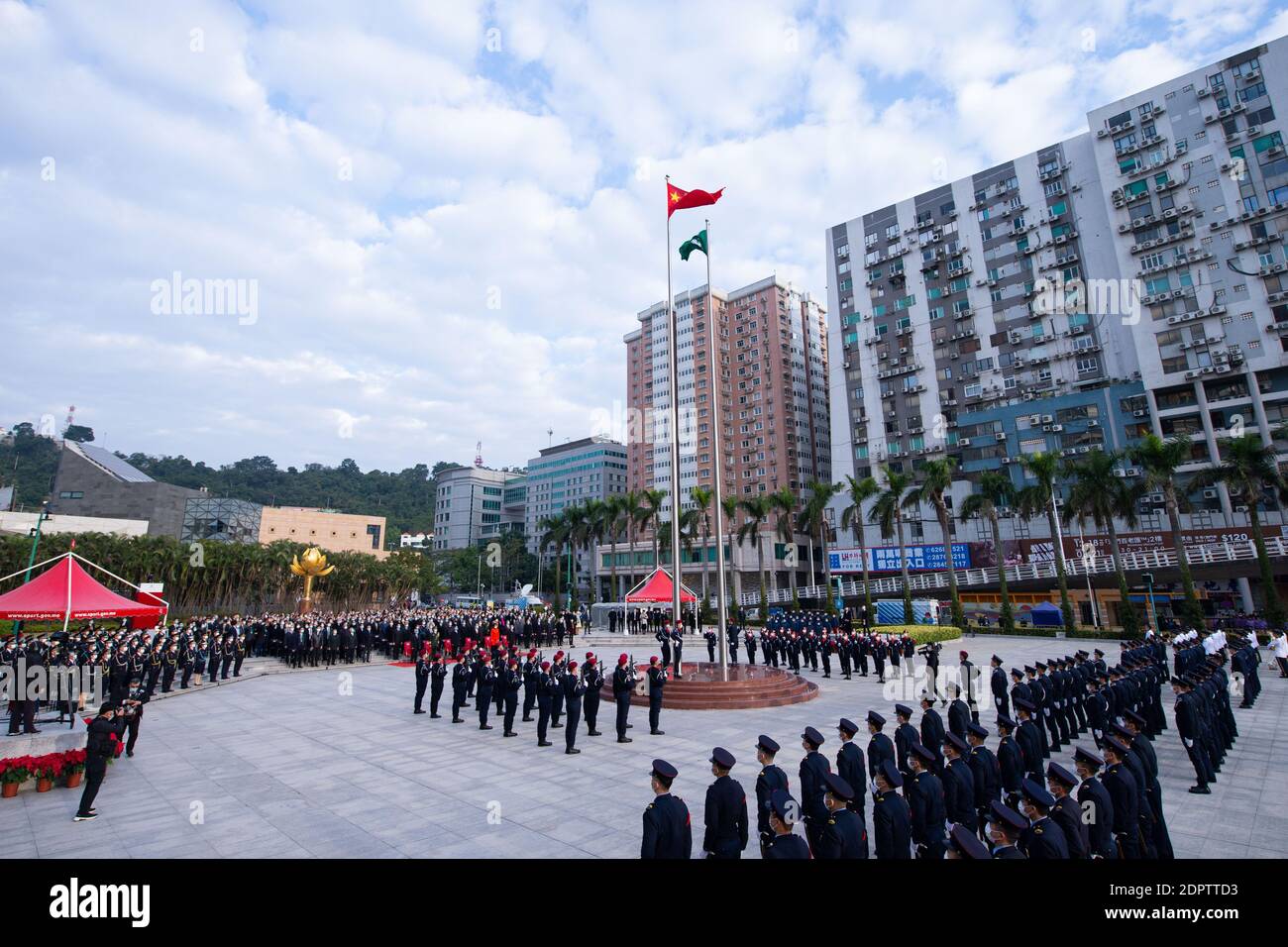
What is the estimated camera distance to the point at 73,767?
9.98 m

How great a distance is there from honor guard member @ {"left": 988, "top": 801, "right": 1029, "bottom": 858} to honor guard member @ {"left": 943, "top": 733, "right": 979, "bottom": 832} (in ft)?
6.63

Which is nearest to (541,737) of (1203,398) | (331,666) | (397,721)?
(397,721)

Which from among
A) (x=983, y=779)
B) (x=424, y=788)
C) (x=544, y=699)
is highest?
(x=544, y=699)

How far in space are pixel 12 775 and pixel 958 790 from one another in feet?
44.1

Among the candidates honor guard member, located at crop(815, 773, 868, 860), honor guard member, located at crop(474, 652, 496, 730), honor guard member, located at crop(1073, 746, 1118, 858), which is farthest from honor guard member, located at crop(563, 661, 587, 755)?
honor guard member, located at crop(1073, 746, 1118, 858)

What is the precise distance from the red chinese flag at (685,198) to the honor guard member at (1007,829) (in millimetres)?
18555

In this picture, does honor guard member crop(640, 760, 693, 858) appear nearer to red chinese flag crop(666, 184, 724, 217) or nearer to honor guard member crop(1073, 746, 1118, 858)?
honor guard member crop(1073, 746, 1118, 858)

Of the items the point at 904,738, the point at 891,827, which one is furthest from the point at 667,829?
the point at 904,738

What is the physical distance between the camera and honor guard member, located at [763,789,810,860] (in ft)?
14.1

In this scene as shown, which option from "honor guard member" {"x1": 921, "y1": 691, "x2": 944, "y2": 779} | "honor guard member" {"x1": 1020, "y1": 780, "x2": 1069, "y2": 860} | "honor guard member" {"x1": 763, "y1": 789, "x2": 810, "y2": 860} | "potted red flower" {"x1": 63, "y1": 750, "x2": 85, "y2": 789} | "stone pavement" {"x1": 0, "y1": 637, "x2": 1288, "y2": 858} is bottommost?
"stone pavement" {"x1": 0, "y1": 637, "x2": 1288, "y2": 858}

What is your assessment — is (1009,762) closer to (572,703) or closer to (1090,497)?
(572,703)

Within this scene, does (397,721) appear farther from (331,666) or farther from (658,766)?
(331,666)

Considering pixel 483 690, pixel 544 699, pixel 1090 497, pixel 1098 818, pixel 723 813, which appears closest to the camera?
pixel 1098 818
